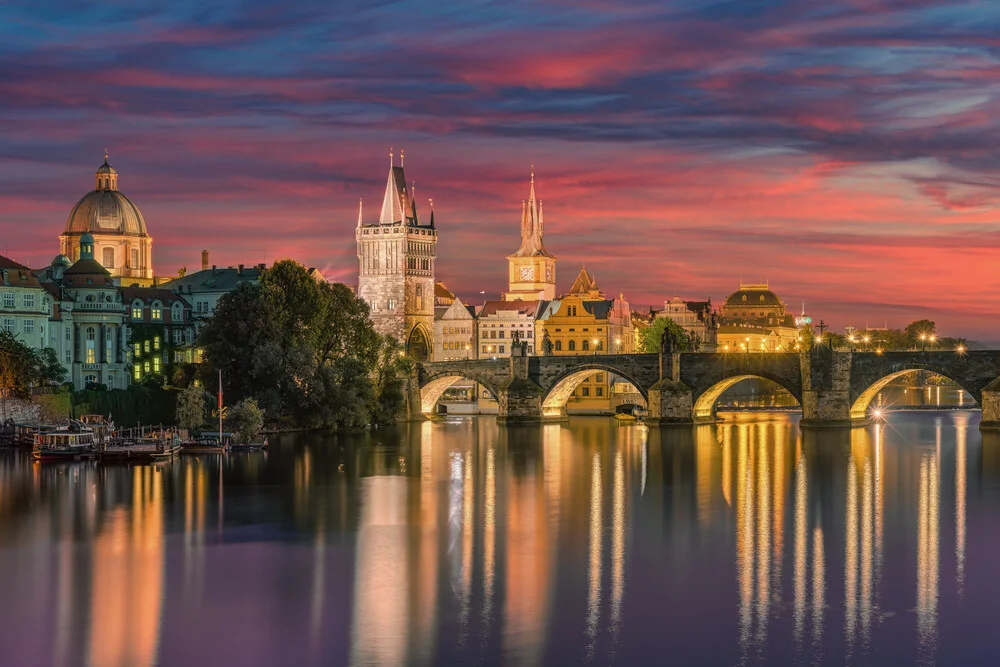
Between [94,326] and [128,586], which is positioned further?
[94,326]

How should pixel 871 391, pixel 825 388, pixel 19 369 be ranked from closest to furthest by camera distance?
pixel 19 369
pixel 825 388
pixel 871 391

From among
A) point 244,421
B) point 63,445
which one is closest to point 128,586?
point 63,445

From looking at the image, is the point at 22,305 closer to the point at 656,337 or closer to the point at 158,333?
the point at 158,333

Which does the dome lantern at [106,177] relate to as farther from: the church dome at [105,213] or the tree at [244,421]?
the tree at [244,421]

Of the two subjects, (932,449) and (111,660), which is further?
(932,449)

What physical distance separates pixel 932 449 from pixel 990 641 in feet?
165

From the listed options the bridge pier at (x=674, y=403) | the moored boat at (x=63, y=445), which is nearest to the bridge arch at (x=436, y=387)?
the bridge pier at (x=674, y=403)

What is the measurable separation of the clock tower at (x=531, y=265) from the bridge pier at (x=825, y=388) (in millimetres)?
85031

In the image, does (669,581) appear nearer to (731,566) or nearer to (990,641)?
(731,566)

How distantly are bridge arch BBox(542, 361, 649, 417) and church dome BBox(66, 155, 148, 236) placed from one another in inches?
2075

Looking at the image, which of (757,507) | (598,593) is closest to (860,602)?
(598,593)

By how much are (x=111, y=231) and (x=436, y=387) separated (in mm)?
43631

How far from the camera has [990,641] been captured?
3744 centimetres

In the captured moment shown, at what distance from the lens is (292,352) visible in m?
91.1
